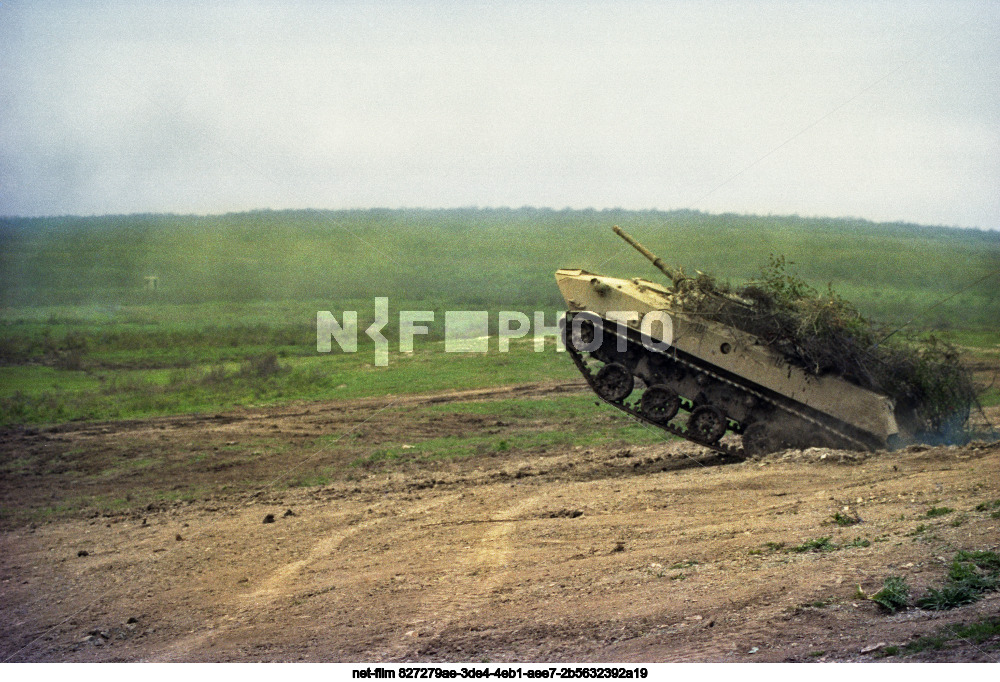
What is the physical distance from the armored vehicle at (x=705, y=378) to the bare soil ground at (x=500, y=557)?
62 centimetres

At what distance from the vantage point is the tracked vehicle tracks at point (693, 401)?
12969mm

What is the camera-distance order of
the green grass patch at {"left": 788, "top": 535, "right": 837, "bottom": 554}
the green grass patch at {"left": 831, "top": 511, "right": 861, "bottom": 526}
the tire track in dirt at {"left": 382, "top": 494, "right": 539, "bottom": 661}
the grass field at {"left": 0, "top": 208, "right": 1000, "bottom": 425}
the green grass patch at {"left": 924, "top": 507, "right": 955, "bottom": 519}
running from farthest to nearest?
the grass field at {"left": 0, "top": 208, "right": 1000, "bottom": 425} < the green grass patch at {"left": 831, "top": 511, "right": 861, "bottom": 526} < the green grass patch at {"left": 924, "top": 507, "right": 955, "bottom": 519} < the green grass patch at {"left": 788, "top": 535, "right": 837, "bottom": 554} < the tire track in dirt at {"left": 382, "top": 494, "right": 539, "bottom": 661}

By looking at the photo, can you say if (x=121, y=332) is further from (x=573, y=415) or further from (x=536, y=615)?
(x=536, y=615)

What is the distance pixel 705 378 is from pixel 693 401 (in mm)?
422

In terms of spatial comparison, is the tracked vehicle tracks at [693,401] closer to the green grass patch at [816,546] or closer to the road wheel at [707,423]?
the road wheel at [707,423]

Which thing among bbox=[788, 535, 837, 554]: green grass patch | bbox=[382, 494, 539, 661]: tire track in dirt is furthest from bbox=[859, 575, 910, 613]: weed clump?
bbox=[382, 494, 539, 661]: tire track in dirt

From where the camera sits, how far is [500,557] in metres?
9.13

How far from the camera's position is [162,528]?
11391 millimetres

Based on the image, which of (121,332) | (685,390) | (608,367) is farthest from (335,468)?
(121,332)

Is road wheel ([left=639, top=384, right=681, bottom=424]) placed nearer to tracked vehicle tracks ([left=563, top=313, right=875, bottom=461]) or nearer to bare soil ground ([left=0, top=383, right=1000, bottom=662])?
tracked vehicle tracks ([left=563, top=313, right=875, bottom=461])

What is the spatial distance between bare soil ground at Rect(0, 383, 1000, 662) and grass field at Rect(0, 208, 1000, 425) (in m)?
5.82

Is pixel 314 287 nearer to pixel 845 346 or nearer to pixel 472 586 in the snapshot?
pixel 845 346

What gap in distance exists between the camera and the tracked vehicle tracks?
42.5 ft

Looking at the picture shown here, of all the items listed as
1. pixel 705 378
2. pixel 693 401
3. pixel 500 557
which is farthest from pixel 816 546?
pixel 693 401
